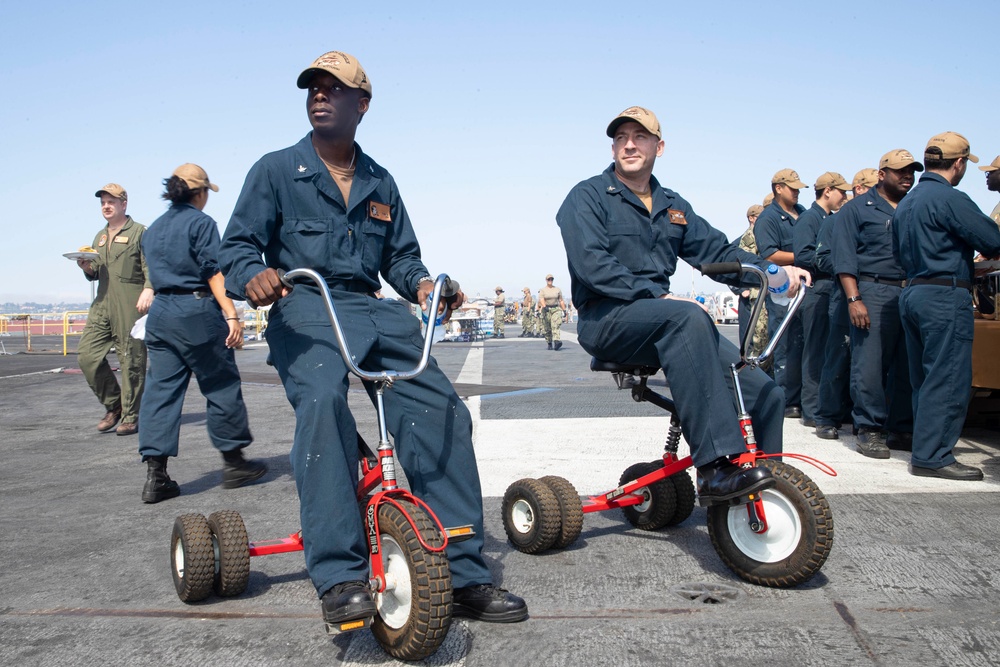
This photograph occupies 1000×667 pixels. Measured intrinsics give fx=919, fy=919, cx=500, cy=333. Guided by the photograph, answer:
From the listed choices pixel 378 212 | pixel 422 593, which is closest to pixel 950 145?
pixel 378 212

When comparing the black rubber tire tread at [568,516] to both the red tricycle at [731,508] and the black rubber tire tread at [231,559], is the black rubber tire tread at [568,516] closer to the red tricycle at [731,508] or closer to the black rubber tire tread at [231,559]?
the red tricycle at [731,508]

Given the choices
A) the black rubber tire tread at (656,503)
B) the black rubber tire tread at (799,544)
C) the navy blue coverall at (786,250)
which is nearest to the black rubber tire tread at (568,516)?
the black rubber tire tread at (656,503)

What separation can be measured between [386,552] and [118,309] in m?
6.19

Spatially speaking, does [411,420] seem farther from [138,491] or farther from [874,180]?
[874,180]

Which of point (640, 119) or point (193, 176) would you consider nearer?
point (640, 119)

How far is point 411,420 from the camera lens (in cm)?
324

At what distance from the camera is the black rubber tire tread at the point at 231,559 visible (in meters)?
3.38

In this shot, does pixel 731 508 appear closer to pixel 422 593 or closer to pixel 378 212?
pixel 422 593

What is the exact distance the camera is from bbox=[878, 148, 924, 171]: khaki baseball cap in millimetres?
6480

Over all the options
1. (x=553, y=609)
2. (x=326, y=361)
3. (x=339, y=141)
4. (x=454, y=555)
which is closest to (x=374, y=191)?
(x=339, y=141)

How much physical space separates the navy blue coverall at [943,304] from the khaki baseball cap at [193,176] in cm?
454

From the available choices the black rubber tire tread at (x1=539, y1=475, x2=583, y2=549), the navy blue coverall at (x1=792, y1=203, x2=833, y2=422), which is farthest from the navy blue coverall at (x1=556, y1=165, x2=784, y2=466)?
the navy blue coverall at (x1=792, y1=203, x2=833, y2=422)

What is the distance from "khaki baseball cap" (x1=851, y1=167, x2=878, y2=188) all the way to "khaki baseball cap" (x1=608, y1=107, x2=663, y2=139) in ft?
15.9

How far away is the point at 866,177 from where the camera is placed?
8336 mm
